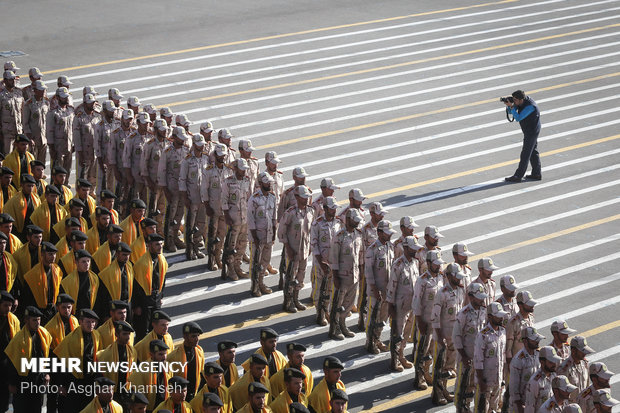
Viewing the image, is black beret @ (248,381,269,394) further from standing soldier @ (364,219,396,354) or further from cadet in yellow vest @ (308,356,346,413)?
standing soldier @ (364,219,396,354)

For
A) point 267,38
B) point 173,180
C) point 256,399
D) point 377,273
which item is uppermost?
point 256,399

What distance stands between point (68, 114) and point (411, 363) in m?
9.55

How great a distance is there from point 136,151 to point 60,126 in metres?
2.35

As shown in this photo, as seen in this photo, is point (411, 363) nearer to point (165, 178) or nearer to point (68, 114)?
point (165, 178)

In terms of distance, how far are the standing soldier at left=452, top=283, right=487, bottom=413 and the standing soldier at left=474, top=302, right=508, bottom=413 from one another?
42 centimetres

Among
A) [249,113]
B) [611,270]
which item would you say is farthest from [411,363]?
[249,113]

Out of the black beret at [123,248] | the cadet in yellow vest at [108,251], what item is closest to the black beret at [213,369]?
the black beret at [123,248]

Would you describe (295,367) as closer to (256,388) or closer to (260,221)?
(256,388)

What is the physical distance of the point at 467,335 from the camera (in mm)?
15695

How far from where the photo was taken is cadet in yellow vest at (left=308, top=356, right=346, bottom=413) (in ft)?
44.5

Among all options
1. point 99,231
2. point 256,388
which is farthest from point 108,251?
point 256,388

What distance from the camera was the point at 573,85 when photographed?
3102 cm

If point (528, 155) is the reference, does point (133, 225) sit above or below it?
above

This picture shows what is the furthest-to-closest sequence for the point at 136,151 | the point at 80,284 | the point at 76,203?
1. the point at 136,151
2. the point at 76,203
3. the point at 80,284
